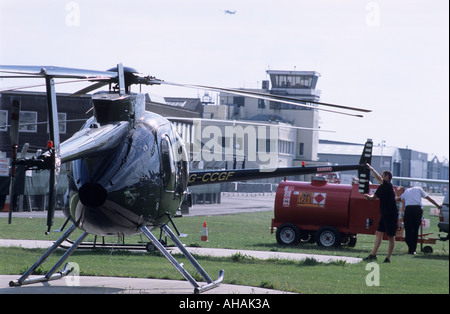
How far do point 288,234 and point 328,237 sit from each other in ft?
4.46

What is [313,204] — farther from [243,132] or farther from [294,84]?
[294,84]

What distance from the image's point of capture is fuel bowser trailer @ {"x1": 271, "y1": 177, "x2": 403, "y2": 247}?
22188 millimetres

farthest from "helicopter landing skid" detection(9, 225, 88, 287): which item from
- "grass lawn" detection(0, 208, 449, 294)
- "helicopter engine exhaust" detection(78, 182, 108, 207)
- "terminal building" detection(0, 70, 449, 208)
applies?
"terminal building" detection(0, 70, 449, 208)

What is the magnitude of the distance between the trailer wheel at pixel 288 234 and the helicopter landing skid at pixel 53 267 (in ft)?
35.3

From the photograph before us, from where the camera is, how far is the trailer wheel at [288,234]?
902 inches

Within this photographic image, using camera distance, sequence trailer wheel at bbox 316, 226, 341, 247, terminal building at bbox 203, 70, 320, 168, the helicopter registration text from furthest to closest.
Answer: terminal building at bbox 203, 70, 320, 168, trailer wheel at bbox 316, 226, 341, 247, the helicopter registration text

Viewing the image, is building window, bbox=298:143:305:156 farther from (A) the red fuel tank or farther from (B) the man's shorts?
(B) the man's shorts

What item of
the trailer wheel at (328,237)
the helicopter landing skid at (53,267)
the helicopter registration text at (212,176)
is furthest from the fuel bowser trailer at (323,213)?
the helicopter landing skid at (53,267)

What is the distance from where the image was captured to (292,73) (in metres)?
99.5

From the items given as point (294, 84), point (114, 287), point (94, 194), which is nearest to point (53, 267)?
point (114, 287)

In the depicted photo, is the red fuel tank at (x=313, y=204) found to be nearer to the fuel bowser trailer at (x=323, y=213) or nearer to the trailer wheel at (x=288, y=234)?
the fuel bowser trailer at (x=323, y=213)

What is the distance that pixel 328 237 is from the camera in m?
22.5

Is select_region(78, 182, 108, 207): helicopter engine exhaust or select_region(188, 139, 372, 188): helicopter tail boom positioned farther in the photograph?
select_region(188, 139, 372, 188): helicopter tail boom

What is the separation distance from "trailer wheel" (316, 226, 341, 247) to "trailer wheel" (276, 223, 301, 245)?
714 millimetres
